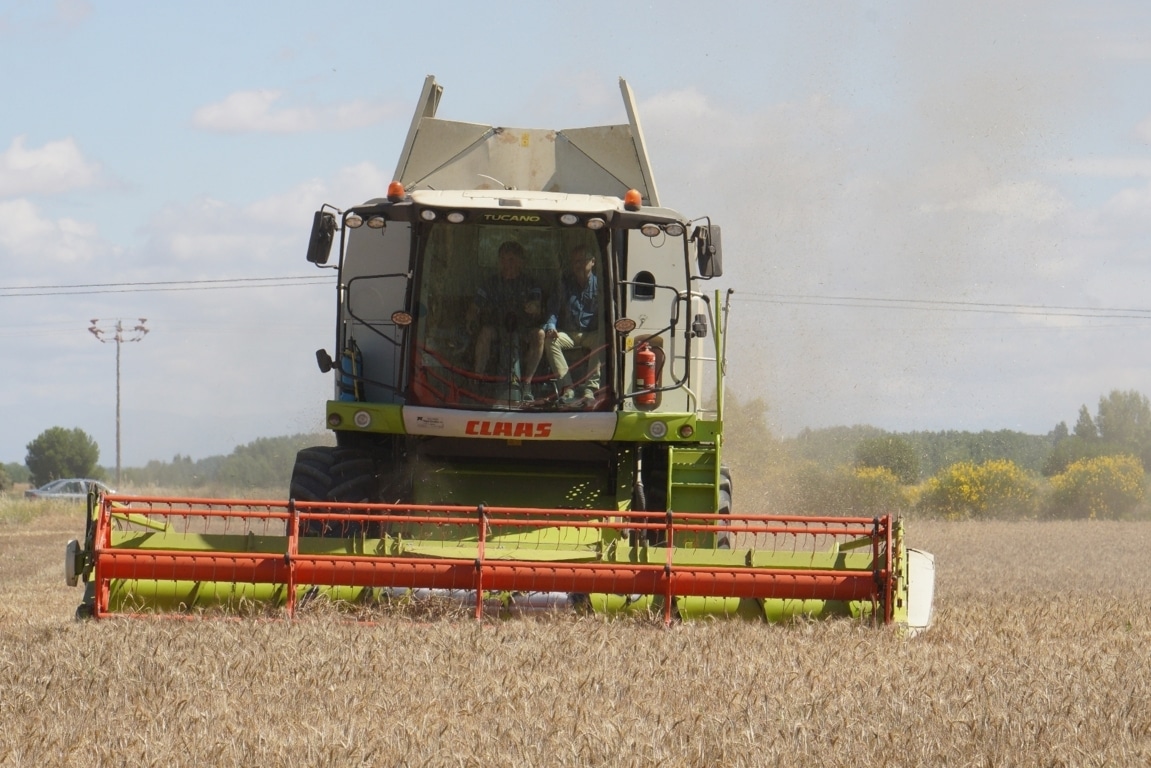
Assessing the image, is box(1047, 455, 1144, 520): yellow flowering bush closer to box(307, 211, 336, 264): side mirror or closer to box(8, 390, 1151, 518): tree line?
box(8, 390, 1151, 518): tree line

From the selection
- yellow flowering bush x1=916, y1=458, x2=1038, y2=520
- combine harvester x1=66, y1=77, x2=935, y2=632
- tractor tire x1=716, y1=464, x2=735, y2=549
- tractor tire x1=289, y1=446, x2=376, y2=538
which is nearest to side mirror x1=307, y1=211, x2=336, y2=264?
combine harvester x1=66, y1=77, x2=935, y2=632

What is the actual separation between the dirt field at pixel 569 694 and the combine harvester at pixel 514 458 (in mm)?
268

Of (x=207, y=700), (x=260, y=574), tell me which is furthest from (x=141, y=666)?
(x=260, y=574)

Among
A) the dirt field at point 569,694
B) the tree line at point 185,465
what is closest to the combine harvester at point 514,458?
the dirt field at point 569,694

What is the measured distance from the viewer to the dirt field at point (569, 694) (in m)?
4.03

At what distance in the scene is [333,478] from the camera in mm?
8281

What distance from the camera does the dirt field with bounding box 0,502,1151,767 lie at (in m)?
4.03

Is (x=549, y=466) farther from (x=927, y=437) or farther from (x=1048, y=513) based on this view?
(x=927, y=437)

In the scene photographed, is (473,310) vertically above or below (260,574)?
above

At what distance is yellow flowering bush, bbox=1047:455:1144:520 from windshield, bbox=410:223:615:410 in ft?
81.8

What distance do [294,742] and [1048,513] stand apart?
2909 centimetres

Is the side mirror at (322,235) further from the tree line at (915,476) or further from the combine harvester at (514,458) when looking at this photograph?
the tree line at (915,476)

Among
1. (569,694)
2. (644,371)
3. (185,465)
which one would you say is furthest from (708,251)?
(185,465)

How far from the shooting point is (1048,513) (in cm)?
3094
